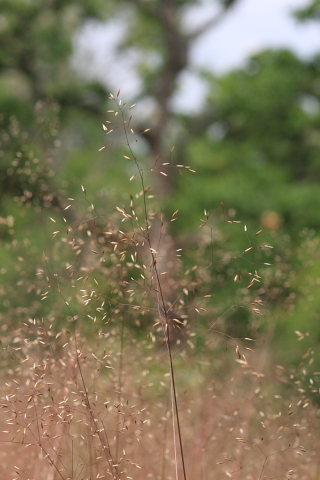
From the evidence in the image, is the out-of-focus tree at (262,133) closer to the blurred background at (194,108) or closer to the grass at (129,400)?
the blurred background at (194,108)

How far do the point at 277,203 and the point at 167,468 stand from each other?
772 centimetres

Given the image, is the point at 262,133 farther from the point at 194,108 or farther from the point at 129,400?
the point at 129,400

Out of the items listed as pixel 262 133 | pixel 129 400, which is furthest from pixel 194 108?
pixel 129 400

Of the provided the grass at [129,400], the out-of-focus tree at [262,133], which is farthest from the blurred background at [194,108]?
the grass at [129,400]

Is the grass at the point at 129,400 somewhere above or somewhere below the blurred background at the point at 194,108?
above

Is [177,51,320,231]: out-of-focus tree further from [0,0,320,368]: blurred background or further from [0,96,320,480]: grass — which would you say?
[0,96,320,480]: grass

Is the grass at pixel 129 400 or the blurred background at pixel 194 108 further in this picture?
the blurred background at pixel 194 108

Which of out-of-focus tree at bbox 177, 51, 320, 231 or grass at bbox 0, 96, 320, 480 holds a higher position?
grass at bbox 0, 96, 320, 480

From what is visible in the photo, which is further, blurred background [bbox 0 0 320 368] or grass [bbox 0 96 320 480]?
blurred background [bbox 0 0 320 368]

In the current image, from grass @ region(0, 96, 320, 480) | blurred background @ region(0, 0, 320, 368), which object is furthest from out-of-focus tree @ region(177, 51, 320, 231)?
grass @ region(0, 96, 320, 480)

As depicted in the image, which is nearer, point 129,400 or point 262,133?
point 129,400

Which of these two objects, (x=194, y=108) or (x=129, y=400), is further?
(x=194, y=108)

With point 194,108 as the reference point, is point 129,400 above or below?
above

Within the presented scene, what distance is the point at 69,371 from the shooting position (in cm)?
302
